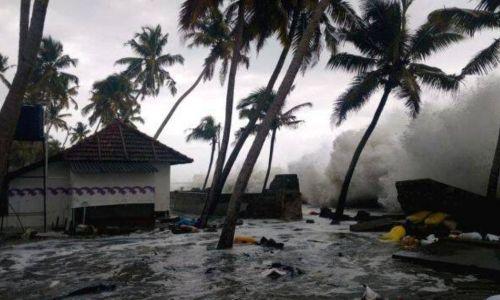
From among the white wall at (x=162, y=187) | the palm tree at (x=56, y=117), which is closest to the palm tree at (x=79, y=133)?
the palm tree at (x=56, y=117)

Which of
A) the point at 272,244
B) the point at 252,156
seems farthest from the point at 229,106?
the point at 272,244

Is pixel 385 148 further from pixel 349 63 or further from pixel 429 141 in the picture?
pixel 349 63

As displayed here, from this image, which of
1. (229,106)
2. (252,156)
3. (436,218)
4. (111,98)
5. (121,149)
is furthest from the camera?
(111,98)

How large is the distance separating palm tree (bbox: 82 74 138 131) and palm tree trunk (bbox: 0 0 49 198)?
89.7 ft

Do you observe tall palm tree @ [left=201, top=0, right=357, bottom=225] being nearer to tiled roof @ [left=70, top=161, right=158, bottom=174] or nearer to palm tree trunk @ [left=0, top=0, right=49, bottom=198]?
tiled roof @ [left=70, top=161, right=158, bottom=174]

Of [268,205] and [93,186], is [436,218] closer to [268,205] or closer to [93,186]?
[268,205]

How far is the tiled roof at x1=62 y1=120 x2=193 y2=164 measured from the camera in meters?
16.2

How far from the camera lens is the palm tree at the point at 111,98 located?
111 feet

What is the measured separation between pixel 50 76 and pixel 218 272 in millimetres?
30634

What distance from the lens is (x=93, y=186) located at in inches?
627

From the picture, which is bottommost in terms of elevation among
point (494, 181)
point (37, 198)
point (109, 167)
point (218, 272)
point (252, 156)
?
point (218, 272)

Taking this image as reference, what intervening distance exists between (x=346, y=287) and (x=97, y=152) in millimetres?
13403

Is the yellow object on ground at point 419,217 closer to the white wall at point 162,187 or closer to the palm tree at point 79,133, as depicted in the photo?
the white wall at point 162,187

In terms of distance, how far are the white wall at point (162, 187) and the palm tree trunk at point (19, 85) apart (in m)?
11.0
